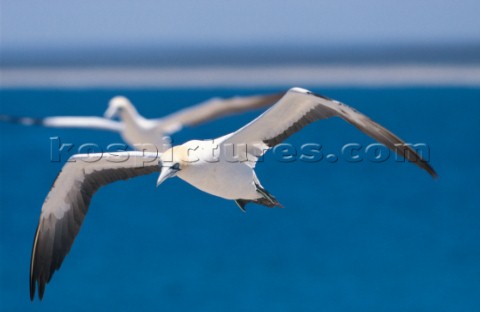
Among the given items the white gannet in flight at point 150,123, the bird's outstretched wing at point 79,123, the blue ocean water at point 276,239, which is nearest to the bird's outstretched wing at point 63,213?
the white gannet in flight at point 150,123

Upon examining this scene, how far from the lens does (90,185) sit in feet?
33.5

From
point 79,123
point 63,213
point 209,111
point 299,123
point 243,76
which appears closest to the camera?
point 299,123

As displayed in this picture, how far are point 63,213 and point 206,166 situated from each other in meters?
1.64

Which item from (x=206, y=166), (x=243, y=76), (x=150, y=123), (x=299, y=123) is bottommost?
(x=206, y=166)

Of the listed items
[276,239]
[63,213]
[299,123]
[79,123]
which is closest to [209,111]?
[79,123]

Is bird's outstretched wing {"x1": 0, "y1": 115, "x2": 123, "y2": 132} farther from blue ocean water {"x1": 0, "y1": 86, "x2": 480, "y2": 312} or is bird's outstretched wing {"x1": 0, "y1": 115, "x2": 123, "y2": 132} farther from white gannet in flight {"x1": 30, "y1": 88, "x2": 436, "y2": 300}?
white gannet in flight {"x1": 30, "y1": 88, "x2": 436, "y2": 300}

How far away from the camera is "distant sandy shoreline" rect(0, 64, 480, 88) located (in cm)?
5238

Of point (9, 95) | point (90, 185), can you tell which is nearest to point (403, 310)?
point (90, 185)

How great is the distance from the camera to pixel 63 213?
1023cm

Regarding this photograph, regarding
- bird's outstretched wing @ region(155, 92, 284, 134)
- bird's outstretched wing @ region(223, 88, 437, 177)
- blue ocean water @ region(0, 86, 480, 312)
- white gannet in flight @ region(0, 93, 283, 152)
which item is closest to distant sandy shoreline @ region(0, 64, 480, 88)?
blue ocean water @ region(0, 86, 480, 312)

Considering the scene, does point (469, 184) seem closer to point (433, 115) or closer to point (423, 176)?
point (423, 176)

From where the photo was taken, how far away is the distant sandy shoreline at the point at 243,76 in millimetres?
52375

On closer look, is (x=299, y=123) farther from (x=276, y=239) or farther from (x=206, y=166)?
(x=276, y=239)

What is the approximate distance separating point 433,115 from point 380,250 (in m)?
16.7
